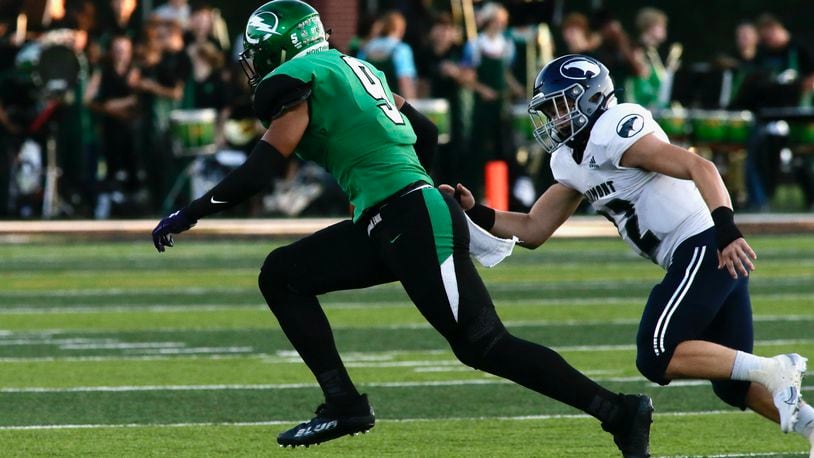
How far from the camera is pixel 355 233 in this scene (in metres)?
6.27

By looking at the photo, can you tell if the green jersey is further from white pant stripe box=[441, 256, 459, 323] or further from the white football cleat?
the white football cleat

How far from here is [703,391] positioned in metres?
8.29

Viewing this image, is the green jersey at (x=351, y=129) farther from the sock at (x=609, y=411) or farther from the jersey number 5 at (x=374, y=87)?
the sock at (x=609, y=411)

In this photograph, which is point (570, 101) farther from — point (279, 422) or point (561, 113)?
point (279, 422)

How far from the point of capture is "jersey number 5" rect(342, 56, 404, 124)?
6254 millimetres

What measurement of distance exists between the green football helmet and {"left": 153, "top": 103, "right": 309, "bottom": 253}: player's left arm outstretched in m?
0.29

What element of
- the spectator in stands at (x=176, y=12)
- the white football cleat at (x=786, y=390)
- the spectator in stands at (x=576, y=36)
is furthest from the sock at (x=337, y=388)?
the spectator in stands at (x=176, y=12)

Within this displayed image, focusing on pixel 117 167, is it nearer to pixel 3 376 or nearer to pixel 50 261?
pixel 50 261

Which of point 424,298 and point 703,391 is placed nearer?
point 424,298

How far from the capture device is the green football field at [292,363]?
6902 millimetres

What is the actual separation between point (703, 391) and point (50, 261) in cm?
857

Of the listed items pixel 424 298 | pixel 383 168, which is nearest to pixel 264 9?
pixel 383 168

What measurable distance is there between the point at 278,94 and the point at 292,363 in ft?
11.7

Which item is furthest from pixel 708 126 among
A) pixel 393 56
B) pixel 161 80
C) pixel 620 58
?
pixel 161 80
